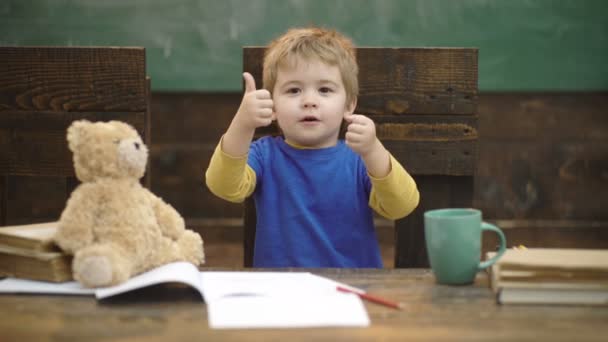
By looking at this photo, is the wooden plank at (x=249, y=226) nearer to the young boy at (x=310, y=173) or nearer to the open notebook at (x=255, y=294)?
the young boy at (x=310, y=173)

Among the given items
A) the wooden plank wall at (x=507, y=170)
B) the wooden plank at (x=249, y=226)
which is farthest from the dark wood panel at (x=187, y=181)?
the wooden plank at (x=249, y=226)

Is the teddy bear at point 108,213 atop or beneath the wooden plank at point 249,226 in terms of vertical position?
atop

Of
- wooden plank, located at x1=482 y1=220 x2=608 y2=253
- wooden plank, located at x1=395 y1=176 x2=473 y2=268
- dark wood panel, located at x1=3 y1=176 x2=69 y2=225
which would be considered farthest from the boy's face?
dark wood panel, located at x1=3 y1=176 x2=69 y2=225

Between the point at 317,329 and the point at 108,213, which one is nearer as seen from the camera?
the point at 317,329

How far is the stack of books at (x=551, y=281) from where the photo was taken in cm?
94

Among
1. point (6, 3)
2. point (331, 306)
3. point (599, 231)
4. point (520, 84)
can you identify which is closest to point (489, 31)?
point (520, 84)

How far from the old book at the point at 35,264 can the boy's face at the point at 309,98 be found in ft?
1.83

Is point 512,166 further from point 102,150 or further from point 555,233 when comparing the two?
point 102,150

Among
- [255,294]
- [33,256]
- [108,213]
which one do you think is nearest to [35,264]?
[33,256]

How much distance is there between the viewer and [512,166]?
3529mm

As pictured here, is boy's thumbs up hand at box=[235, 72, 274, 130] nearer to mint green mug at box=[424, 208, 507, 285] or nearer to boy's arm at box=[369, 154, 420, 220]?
boy's arm at box=[369, 154, 420, 220]

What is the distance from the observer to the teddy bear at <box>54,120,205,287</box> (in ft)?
3.14

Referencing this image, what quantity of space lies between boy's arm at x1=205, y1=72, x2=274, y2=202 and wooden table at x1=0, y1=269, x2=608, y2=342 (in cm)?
37

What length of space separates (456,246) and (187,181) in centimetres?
266
